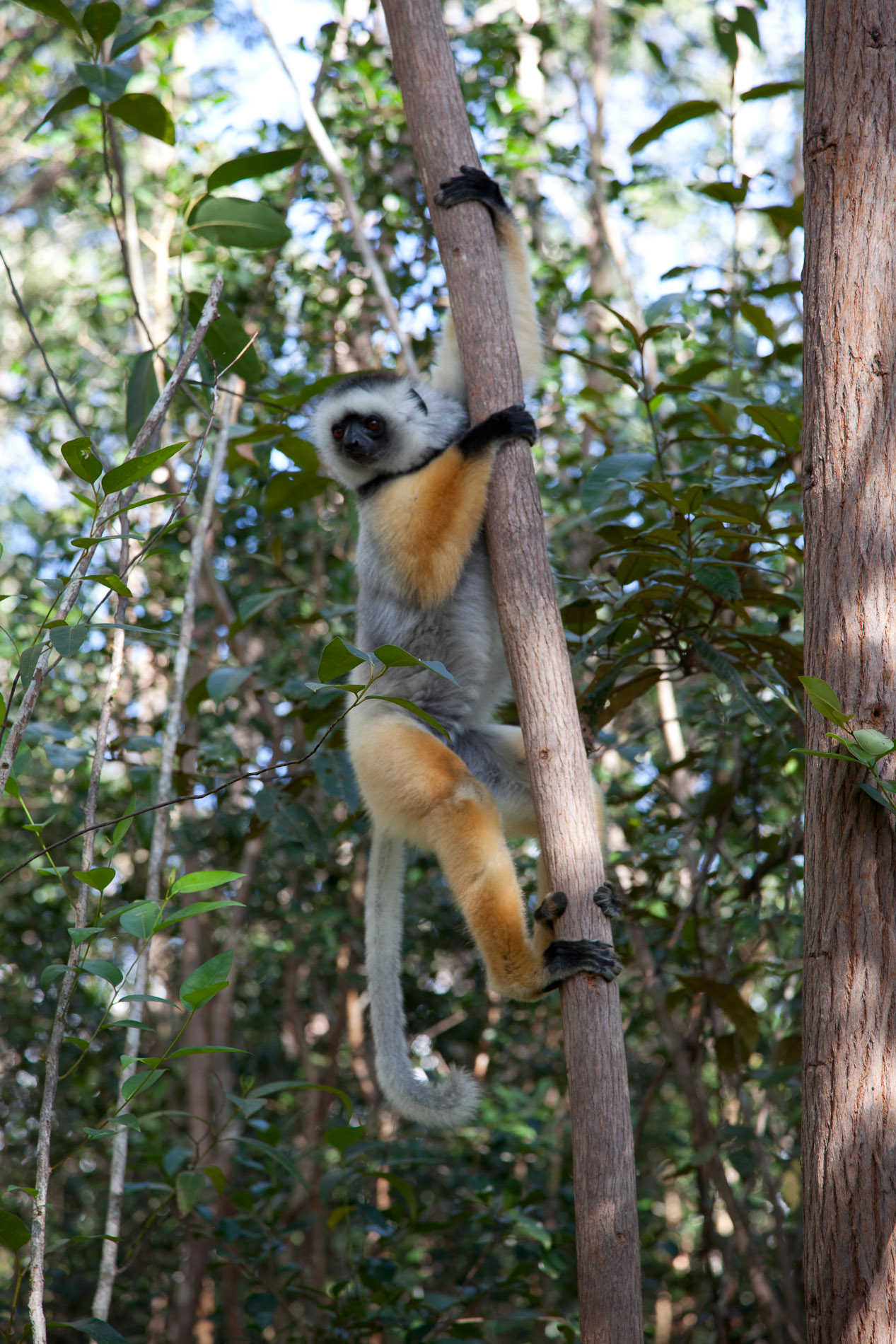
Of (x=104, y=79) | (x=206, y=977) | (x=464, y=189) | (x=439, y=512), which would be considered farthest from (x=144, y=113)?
(x=206, y=977)

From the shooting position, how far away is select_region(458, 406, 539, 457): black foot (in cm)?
267

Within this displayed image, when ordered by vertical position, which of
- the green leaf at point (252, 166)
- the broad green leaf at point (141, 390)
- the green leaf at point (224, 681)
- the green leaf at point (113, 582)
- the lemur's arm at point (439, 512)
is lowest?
the green leaf at point (113, 582)

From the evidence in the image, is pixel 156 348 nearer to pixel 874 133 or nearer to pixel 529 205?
pixel 874 133

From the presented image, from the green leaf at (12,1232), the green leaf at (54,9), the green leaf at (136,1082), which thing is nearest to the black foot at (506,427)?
the green leaf at (54,9)

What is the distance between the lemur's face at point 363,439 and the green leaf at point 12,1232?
246cm

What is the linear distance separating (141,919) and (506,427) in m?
1.57

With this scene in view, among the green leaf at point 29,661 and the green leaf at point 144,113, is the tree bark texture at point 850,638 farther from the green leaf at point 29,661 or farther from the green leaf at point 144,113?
the green leaf at point 144,113

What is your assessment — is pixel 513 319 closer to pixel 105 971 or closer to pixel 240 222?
pixel 240 222

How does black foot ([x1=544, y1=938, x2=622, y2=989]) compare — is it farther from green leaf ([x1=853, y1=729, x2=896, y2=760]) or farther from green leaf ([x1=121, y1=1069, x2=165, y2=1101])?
green leaf ([x1=121, y1=1069, x2=165, y2=1101])

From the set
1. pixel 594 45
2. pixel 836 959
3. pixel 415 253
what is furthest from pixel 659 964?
pixel 594 45

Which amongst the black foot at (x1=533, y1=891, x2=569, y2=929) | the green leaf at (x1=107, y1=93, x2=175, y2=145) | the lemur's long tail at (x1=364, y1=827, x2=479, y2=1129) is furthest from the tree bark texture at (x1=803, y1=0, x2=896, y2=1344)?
the green leaf at (x1=107, y1=93, x2=175, y2=145)

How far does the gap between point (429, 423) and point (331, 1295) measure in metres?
3.05

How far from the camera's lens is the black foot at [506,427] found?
2.67 m

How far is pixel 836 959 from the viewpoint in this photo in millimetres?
1969
